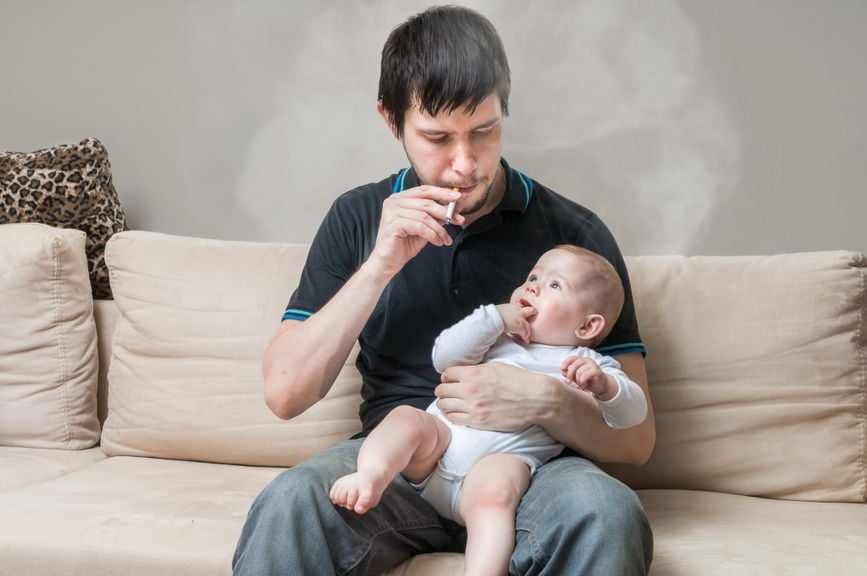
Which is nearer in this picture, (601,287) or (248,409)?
(601,287)

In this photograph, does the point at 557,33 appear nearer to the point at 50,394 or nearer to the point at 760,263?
the point at 760,263

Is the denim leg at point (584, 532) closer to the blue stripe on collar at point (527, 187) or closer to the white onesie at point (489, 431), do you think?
the white onesie at point (489, 431)

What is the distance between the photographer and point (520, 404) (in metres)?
1.35

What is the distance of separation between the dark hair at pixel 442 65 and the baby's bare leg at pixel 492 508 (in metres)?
0.58

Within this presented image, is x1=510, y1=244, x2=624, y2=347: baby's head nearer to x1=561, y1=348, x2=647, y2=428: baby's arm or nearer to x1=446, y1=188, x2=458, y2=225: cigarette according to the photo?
x1=561, y1=348, x2=647, y2=428: baby's arm

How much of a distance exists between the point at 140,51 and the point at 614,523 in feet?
6.45

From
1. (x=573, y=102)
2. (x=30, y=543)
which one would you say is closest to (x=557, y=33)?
(x=573, y=102)

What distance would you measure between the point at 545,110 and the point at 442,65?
794 mm

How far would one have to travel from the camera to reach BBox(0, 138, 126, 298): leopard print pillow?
7.33 ft

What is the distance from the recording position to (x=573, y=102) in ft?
7.16

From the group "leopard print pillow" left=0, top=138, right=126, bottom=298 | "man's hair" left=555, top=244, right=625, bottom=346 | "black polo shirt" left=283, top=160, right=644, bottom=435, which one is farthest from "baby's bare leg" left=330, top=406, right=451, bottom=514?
"leopard print pillow" left=0, top=138, right=126, bottom=298

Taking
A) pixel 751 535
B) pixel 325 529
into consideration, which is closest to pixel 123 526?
pixel 325 529

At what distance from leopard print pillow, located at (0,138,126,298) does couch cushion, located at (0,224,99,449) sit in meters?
0.17

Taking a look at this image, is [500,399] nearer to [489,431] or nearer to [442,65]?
[489,431]
